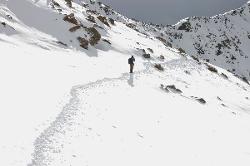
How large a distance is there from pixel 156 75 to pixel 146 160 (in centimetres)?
2229

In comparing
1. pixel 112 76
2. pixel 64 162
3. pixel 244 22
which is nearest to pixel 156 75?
pixel 112 76

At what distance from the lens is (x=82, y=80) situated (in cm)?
2986

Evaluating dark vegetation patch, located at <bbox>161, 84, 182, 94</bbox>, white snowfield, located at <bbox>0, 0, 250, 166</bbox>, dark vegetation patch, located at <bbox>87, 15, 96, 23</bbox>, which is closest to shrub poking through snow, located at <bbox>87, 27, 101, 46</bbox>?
white snowfield, located at <bbox>0, 0, 250, 166</bbox>

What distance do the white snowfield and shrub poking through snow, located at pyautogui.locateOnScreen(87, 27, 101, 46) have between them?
635mm

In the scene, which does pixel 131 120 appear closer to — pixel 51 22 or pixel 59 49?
pixel 59 49

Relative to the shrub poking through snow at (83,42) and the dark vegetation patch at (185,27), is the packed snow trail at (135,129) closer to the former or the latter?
the shrub poking through snow at (83,42)

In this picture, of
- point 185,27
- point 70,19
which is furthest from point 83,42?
point 185,27

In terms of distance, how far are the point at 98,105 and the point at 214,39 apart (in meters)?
93.6

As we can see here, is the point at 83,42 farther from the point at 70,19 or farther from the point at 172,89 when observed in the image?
the point at 172,89

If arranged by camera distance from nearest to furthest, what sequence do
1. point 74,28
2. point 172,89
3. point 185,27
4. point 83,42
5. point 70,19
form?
point 172,89
point 83,42
point 74,28
point 70,19
point 185,27

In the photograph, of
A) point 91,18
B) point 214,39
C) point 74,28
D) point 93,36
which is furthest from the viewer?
point 214,39

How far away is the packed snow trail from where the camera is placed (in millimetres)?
17812

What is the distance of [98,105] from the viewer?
24844mm

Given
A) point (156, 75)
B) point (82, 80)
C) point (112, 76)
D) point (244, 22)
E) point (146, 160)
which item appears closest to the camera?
point (146, 160)
